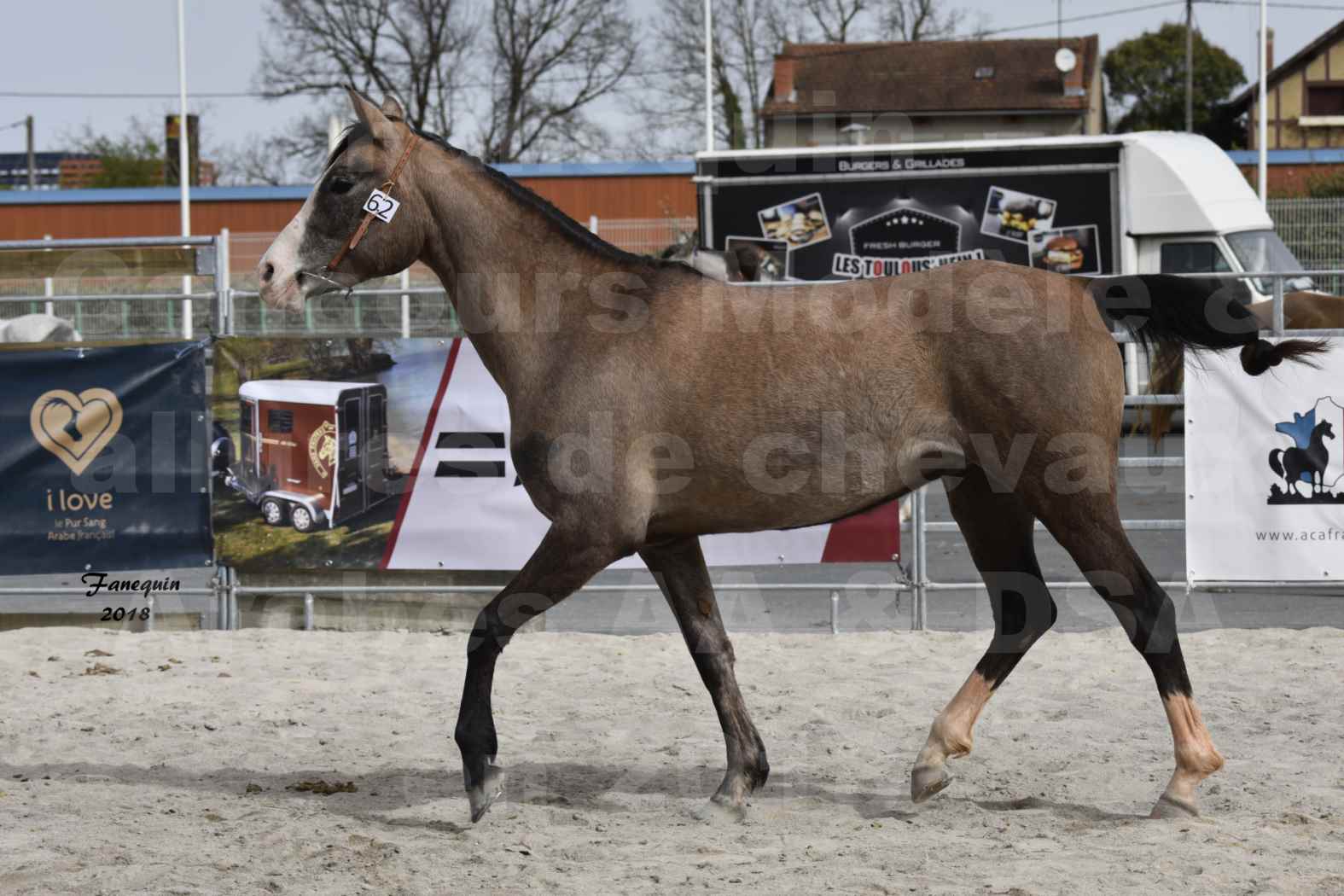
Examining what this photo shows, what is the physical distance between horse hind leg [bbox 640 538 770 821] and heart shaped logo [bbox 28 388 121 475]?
396cm

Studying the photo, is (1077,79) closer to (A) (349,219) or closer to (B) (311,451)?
(B) (311,451)

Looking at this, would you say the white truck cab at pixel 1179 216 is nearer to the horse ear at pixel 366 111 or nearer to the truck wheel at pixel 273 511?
the truck wheel at pixel 273 511

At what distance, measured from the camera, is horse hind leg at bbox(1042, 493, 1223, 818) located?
401cm

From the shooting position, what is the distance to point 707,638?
437 centimetres

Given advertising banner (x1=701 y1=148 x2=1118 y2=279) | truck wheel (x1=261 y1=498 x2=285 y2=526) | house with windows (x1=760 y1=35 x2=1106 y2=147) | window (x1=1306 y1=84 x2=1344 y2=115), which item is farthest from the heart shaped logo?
window (x1=1306 y1=84 x2=1344 y2=115)

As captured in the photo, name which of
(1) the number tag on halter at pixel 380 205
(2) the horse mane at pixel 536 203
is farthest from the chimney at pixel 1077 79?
(1) the number tag on halter at pixel 380 205

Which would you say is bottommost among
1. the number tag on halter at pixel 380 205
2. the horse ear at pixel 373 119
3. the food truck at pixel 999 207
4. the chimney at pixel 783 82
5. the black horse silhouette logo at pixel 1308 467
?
the black horse silhouette logo at pixel 1308 467

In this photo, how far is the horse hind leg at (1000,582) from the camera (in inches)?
173

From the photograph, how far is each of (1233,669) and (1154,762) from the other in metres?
1.50

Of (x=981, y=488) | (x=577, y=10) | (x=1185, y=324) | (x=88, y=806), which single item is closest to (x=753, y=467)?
(x=981, y=488)

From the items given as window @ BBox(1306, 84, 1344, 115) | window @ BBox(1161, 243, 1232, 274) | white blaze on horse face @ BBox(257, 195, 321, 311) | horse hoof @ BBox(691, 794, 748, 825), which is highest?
window @ BBox(1306, 84, 1344, 115)

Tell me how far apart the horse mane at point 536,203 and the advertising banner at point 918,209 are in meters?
10.9

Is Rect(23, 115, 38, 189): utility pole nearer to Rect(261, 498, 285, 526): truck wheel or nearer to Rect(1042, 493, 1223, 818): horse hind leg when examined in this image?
Rect(261, 498, 285, 526): truck wheel

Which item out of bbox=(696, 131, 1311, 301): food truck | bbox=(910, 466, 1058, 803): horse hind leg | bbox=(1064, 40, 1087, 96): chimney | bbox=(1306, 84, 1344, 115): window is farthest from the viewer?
bbox=(1306, 84, 1344, 115): window
